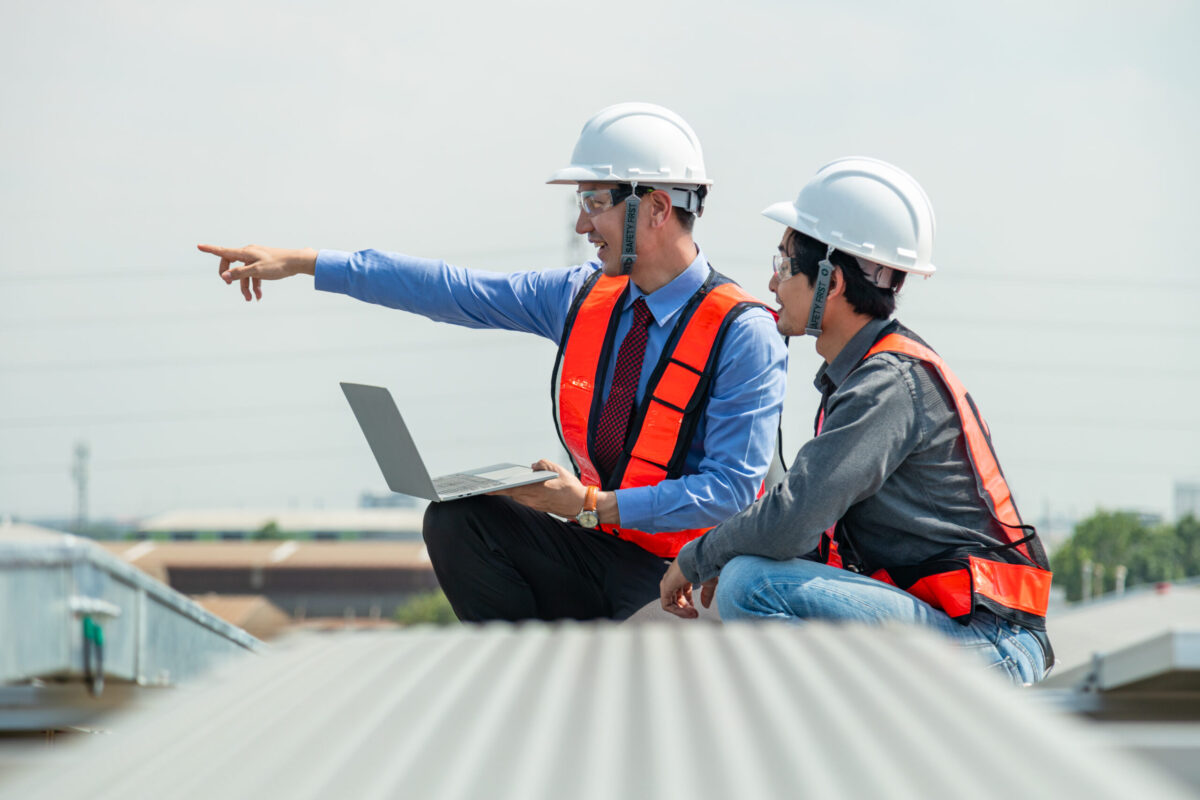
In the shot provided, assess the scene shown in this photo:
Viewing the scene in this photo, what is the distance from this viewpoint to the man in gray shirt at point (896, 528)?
3.26m

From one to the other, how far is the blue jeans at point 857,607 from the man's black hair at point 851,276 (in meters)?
0.80

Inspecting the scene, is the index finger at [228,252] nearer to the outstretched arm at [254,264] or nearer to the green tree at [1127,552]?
the outstretched arm at [254,264]

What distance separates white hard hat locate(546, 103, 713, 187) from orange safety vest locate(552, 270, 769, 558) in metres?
0.39

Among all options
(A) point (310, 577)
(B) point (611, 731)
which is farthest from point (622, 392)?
(A) point (310, 577)

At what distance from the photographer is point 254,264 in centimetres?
464

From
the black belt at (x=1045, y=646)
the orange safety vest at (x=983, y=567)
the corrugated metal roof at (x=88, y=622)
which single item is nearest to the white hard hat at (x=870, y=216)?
the orange safety vest at (x=983, y=567)

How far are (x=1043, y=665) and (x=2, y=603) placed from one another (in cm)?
A: 596

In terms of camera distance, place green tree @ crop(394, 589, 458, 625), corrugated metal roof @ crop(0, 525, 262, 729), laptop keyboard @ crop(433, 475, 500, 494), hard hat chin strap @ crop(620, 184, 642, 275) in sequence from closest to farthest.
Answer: laptop keyboard @ crop(433, 475, 500, 494)
hard hat chin strap @ crop(620, 184, 642, 275)
corrugated metal roof @ crop(0, 525, 262, 729)
green tree @ crop(394, 589, 458, 625)

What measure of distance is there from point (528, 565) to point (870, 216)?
1613mm

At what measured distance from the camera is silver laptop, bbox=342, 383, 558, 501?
3.81 meters

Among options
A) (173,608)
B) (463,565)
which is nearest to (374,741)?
(463,565)

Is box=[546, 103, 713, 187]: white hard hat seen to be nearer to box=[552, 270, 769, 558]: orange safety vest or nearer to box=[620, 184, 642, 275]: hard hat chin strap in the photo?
box=[620, 184, 642, 275]: hard hat chin strap

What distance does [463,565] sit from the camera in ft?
13.8

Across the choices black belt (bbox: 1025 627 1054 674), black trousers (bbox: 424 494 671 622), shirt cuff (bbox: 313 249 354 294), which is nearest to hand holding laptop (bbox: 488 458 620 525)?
black trousers (bbox: 424 494 671 622)
